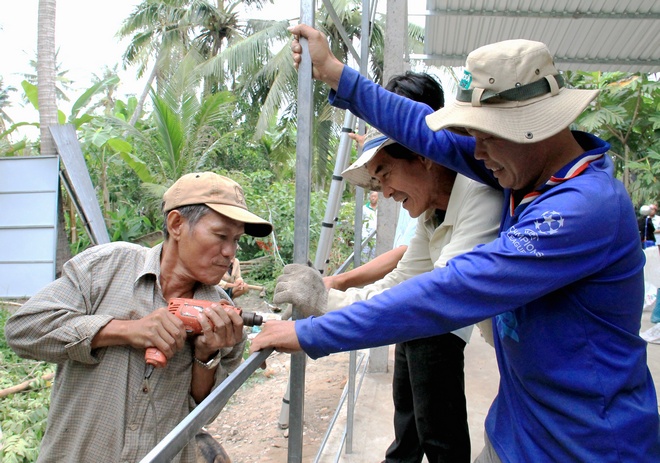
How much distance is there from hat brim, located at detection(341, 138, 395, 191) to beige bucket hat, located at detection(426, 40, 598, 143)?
61cm

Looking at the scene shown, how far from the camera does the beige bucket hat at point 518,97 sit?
1.19 m

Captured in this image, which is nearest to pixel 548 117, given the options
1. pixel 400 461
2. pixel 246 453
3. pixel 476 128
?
pixel 476 128

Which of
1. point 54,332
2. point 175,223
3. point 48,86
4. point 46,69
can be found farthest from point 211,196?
point 46,69

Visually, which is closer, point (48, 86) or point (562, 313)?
point (562, 313)

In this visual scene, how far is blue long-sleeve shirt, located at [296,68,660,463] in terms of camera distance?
44.1 inches

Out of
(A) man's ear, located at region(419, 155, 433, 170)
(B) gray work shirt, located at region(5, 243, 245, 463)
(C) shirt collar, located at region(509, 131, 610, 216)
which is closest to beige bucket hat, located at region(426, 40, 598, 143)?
(C) shirt collar, located at region(509, 131, 610, 216)

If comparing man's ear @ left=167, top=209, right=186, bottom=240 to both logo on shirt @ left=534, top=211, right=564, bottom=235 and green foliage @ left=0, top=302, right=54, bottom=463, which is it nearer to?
logo on shirt @ left=534, top=211, right=564, bottom=235

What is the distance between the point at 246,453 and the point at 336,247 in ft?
16.8

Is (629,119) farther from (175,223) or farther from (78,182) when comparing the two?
(175,223)

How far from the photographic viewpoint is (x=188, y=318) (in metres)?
1.36

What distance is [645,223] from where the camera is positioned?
718 cm

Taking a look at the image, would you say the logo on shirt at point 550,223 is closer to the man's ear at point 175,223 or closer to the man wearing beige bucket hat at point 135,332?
the man wearing beige bucket hat at point 135,332

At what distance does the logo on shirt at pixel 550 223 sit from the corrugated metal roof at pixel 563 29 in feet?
8.15

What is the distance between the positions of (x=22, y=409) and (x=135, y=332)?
3.22 m
